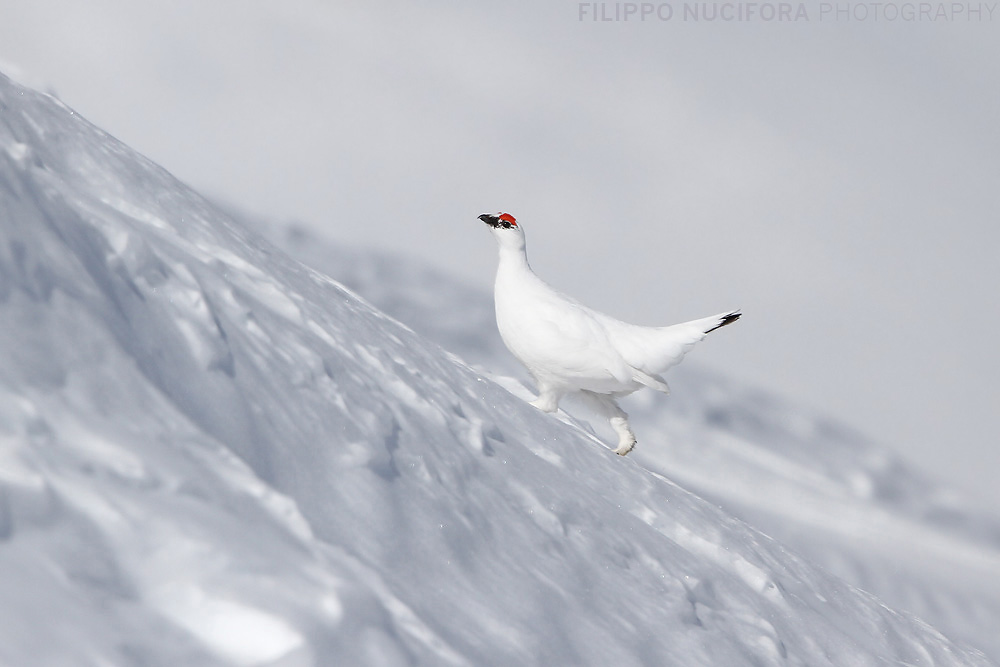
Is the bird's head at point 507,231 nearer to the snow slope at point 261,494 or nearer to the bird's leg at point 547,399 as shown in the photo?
the bird's leg at point 547,399

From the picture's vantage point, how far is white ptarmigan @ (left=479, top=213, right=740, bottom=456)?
17.8ft

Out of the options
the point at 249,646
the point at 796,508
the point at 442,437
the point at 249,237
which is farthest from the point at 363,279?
the point at 249,646

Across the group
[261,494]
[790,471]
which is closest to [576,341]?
[261,494]

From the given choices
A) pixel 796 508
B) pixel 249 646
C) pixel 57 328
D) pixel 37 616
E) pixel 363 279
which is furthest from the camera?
pixel 363 279

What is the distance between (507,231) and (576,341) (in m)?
0.89

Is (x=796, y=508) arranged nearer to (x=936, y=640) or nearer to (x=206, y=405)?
(x=936, y=640)

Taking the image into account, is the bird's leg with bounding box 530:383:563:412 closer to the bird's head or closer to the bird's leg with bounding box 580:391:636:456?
the bird's leg with bounding box 580:391:636:456

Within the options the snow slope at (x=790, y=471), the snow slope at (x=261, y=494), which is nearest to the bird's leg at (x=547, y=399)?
the snow slope at (x=261, y=494)

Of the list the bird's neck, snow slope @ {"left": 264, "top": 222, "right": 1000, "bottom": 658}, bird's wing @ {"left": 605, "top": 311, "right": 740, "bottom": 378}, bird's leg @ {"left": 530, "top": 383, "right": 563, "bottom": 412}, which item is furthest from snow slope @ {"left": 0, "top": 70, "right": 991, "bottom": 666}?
snow slope @ {"left": 264, "top": 222, "right": 1000, "bottom": 658}

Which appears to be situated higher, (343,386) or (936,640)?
(343,386)

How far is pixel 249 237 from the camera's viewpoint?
475 centimetres

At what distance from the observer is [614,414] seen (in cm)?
584

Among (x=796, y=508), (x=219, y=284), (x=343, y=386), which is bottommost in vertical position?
(x=796, y=508)

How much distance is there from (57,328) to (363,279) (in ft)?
75.9
